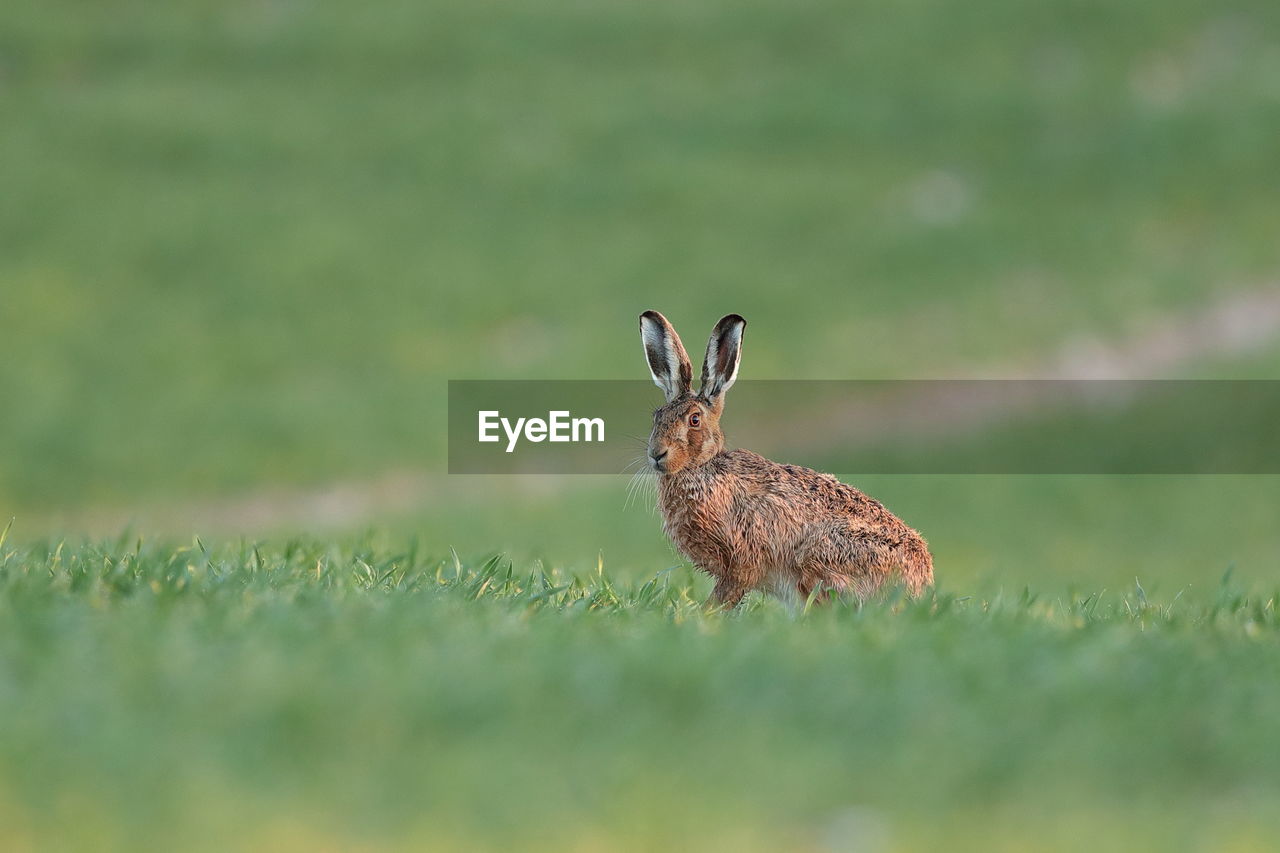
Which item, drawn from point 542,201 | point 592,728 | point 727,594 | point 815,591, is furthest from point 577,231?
point 592,728

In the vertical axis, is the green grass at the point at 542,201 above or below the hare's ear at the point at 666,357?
above

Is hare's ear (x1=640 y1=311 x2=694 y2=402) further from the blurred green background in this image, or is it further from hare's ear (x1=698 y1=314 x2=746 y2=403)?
the blurred green background

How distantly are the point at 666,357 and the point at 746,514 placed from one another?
0.95 meters

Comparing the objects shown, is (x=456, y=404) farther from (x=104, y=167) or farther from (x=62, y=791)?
(x=62, y=791)

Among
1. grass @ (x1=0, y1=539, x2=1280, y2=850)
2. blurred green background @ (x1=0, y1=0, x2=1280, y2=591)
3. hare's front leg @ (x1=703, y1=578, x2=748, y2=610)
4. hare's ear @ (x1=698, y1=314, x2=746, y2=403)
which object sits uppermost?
blurred green background @ (x1=0, y1=0, x2=1280, y2=591)

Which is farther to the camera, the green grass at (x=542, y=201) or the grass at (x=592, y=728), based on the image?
the green grass at (x=542, y=201)

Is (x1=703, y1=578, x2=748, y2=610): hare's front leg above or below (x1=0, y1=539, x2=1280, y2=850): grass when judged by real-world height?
above

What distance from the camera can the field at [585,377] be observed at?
470 centimetres

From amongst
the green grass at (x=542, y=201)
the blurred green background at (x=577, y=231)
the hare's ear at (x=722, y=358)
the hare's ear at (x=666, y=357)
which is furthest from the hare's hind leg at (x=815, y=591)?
the green grass at (x=542, y=201)

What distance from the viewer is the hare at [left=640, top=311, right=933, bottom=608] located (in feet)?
23.9

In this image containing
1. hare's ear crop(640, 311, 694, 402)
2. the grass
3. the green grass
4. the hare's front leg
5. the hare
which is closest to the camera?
the grass

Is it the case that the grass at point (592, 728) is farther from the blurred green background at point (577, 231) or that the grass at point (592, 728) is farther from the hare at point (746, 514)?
the blurred green background at point (577, 231)

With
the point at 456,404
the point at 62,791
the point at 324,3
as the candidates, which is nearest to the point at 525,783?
the point at 62,791

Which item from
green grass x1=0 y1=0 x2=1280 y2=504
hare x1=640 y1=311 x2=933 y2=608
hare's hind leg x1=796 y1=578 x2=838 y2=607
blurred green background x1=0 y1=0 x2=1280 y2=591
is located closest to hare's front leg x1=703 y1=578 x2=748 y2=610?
hare x1=640 y1=311 x2=933 y2=608
